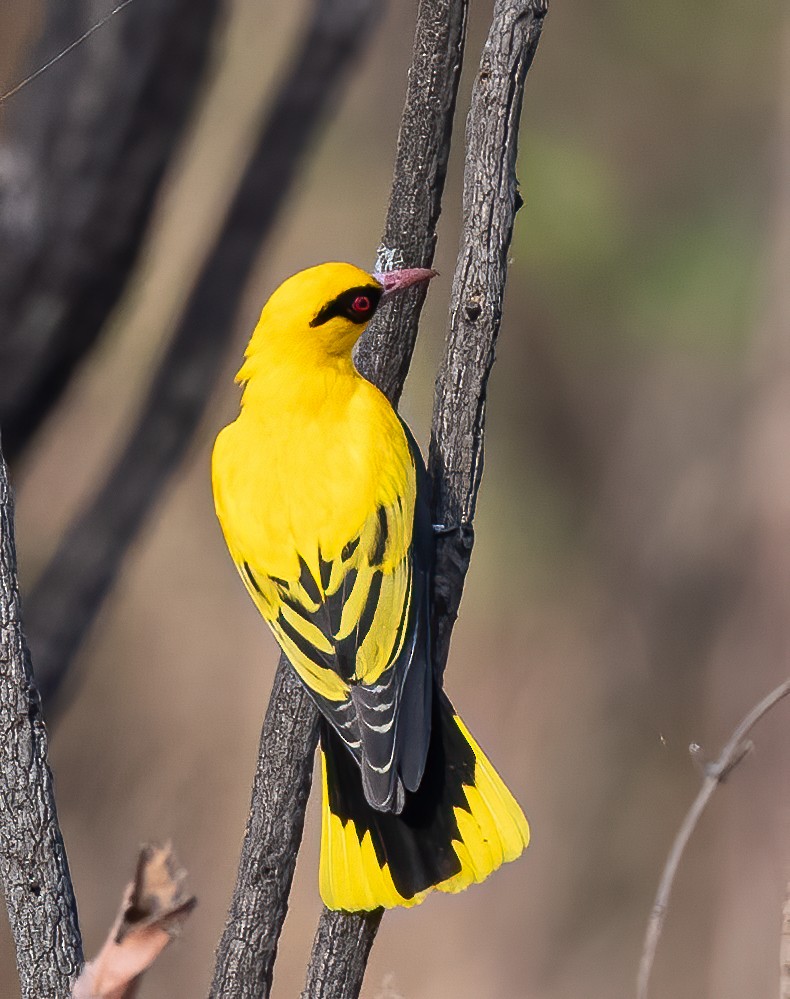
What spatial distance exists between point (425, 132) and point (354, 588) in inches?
31.1

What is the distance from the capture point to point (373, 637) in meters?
1.84

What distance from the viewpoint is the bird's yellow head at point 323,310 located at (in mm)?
1959

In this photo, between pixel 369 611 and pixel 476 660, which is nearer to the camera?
pixel 369 611

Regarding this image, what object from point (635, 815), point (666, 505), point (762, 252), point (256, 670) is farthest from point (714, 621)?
point (256, 670)

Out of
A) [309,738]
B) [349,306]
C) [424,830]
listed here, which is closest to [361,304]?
[349,306]

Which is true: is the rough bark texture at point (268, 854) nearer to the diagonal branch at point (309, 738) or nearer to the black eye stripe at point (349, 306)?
the diagonal branch at point (309, 738)

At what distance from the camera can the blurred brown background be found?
9.03 feet

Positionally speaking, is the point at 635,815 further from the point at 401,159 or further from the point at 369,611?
the point at 401,159

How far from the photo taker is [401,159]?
201 cm

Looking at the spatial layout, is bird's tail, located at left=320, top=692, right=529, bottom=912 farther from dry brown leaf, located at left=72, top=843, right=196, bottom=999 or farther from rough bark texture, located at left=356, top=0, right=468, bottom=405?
rough bark texture, located at left=356, top=0, right=468, bottom=405

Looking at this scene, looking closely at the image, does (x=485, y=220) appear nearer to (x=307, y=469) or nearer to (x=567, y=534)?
(x=307, y=469)

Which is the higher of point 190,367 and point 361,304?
point 190,367

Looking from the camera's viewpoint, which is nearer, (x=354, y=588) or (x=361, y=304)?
(x=354, y=588)

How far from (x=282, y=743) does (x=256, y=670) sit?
2.78 feet
